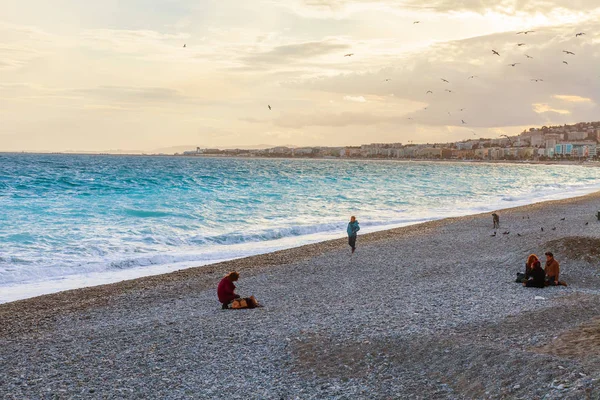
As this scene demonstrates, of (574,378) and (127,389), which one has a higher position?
(574,378)

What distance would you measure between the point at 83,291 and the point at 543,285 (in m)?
12.2

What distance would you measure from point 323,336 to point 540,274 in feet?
22.6

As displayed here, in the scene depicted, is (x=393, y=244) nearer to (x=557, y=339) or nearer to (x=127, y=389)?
(x=557, y=339)

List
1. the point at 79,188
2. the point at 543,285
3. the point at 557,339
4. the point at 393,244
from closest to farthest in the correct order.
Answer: the point at 557,339 < the point at 543,285 < the point at 393,244 < the point at 79,188

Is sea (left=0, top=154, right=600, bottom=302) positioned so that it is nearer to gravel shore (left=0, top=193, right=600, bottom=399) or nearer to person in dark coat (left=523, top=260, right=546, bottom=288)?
gravel shore (left=0, top=193, right=600, bottom=399)

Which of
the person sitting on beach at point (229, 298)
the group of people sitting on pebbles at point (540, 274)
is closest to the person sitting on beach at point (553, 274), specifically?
the group of people sitting on pebbles at point (540, 274)

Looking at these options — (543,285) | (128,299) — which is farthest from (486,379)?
(128,299)

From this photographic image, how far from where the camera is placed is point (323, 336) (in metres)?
9.85

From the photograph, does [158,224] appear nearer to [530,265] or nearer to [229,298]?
[229,298]

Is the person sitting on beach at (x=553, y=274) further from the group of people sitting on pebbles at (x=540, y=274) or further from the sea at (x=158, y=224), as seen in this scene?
the sea at (x=158, y=224)

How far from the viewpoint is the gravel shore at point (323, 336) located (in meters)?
7.68

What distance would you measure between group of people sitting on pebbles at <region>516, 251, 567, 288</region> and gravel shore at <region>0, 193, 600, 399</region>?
1.04ft

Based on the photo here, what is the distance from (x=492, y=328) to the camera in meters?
9.84

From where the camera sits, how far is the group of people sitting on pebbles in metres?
13.8
